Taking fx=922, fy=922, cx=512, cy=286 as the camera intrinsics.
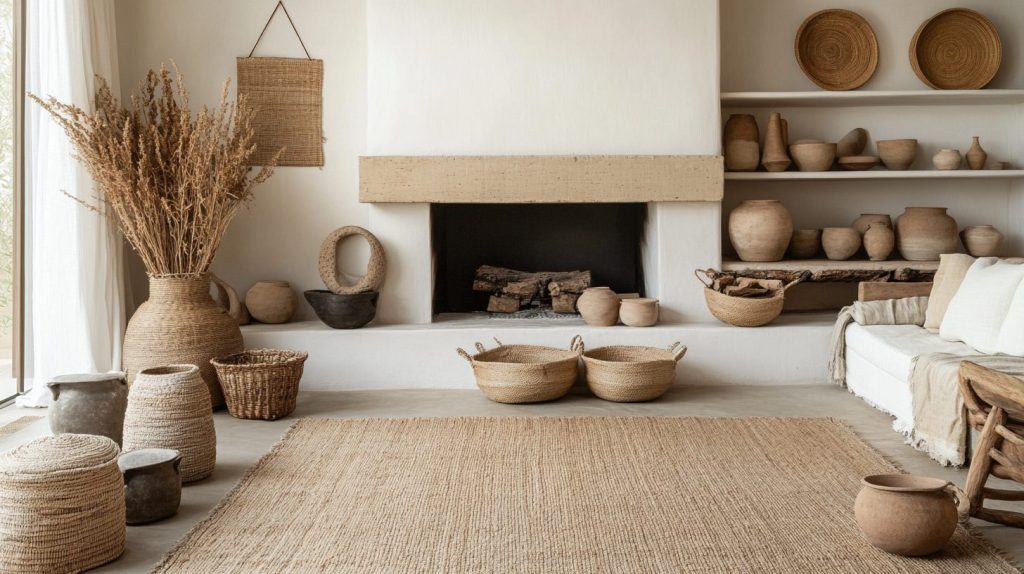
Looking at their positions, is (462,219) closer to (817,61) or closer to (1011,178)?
(817,61)

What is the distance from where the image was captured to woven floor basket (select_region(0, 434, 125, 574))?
247cm

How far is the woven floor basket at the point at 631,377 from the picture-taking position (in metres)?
4.51

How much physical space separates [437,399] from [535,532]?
6.48ft

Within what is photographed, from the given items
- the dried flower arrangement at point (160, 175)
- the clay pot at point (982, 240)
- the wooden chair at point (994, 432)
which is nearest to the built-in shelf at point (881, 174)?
the clay pot at point (982, 240)

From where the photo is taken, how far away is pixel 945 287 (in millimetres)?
4344

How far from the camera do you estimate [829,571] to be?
250cm

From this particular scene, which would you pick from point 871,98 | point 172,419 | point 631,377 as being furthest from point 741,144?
point 172,419

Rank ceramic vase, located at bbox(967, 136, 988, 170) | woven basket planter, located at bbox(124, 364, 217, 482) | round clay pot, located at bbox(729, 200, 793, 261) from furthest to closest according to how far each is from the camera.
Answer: ceramic vase, located at bbox(967, 136, 988, 170) → round clay pot, located at bbox(729, 200, 793, 261) → woven basket planter, located at bbox(124, 364, 217, 482)

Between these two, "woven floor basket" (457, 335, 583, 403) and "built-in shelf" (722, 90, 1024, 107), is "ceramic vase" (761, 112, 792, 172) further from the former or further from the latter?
"woven floor basket" (457, 335, 583, 403)

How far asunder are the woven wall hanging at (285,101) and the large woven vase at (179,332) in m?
1.10

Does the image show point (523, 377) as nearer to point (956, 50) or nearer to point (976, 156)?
point (976, 156)

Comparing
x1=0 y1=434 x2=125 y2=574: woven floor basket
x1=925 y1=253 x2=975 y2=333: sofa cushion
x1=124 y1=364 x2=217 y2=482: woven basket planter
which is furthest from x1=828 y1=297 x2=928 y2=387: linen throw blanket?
x1=0 y1=434 x2=125 y2=574: woven floor basket

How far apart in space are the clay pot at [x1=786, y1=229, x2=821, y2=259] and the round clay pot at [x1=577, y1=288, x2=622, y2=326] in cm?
121

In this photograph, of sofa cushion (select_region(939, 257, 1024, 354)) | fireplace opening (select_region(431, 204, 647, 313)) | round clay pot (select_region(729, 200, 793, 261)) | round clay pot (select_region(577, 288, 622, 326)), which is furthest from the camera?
fireplace opening (select_region(431, 204, 647, 313))
